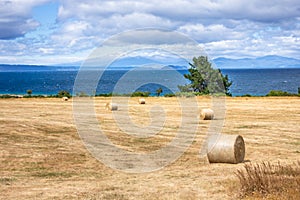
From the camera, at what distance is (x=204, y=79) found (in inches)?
2842

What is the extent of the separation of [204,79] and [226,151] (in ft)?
186

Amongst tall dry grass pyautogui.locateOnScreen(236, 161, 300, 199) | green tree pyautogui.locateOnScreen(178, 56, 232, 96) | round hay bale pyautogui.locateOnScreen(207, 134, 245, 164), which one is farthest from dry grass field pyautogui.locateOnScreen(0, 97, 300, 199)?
green tree pyautogui.locateOnScreen(178, 56, 232, 96)

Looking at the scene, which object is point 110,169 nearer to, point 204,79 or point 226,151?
point 226,151

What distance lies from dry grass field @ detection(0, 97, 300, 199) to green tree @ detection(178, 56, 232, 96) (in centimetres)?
4082

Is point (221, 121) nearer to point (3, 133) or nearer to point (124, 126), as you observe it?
point (124, 126)

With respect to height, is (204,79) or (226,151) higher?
(204,79)

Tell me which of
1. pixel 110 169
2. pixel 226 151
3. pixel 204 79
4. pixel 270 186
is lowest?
pixel 110 169

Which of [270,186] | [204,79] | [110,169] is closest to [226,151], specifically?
[110,169]

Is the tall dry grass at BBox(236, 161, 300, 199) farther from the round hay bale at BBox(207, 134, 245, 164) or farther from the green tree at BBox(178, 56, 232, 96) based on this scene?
the green tree at BBox(178, 56, 232, 96)

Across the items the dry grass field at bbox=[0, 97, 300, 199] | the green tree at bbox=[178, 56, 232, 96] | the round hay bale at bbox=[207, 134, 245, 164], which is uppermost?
the green tree at bbox=[178, 56, 232, 96]

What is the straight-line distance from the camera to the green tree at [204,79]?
229 ft

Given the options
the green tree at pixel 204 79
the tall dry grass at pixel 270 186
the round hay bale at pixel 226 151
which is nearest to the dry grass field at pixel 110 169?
the round hay bale at pixel 226 151

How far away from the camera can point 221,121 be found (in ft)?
100

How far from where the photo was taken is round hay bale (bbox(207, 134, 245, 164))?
16047mm
